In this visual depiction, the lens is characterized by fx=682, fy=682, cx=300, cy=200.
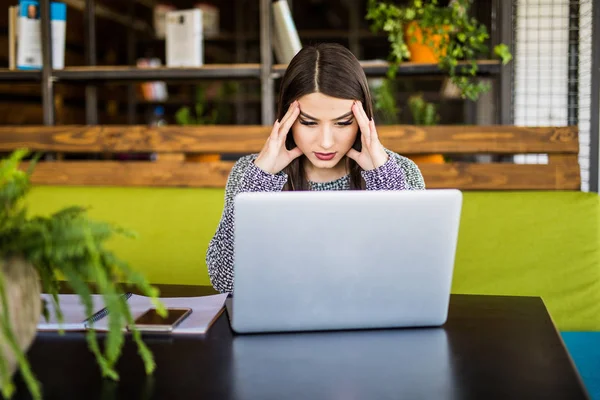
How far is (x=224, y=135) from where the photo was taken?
2.66m

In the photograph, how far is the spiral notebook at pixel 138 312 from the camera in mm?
1152

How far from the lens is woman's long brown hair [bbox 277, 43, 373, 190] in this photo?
71.2 inches

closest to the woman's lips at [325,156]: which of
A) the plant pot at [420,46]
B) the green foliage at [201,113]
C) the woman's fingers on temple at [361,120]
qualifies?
the woman's fingers on temple at [361,120]

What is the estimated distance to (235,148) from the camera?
264cm

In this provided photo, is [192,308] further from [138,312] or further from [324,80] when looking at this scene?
[324,80]

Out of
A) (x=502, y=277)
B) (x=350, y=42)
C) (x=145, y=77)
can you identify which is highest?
(x=350, y=42)

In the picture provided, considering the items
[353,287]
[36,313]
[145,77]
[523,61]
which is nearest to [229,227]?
[353,287]

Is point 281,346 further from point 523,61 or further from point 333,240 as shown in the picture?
point 523,61

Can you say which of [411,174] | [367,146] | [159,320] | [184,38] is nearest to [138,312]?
[159,320]

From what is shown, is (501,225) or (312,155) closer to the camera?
(312,155)

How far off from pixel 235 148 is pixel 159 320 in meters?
1.52

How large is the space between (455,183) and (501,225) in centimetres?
40

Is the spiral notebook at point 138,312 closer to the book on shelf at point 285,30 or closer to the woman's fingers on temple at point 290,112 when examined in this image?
the woman's fingers on temple at point 290,112

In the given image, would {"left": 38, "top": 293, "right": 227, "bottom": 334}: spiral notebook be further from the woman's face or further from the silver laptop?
the woman's face
